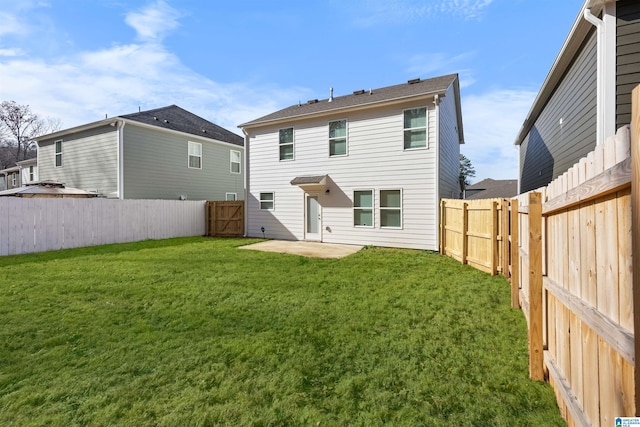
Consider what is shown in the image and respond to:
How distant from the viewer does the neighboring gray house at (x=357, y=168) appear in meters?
10.1

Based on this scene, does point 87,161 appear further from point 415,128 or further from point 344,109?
point 415,128

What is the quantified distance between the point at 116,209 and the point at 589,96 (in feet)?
49.3

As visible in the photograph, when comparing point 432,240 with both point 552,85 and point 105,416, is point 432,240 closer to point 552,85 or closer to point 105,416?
point 552,85

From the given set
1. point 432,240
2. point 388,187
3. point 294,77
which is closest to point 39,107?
point 294,77

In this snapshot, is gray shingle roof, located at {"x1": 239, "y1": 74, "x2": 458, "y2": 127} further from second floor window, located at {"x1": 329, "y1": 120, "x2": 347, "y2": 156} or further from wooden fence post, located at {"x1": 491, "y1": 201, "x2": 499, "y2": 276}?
wooden fence post, located at {"x1": 491, "y1": 201, "x2": 499, "y2": 276}

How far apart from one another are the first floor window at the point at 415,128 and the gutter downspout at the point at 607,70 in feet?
16.5

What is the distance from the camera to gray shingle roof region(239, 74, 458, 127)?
10316 mm

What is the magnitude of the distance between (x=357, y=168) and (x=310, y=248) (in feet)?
11.4

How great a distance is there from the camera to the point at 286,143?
42.4ft

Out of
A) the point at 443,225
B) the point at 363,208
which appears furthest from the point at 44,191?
the point at 443,225

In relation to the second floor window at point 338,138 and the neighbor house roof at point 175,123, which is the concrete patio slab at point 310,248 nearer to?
the second floor window at point 338,138

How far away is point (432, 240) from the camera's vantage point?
32.6ft

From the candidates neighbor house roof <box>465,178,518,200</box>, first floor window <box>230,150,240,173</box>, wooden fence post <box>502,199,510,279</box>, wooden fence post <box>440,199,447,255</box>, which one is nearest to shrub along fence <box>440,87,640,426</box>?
wooden fence post <box>502,199,510,279</box>

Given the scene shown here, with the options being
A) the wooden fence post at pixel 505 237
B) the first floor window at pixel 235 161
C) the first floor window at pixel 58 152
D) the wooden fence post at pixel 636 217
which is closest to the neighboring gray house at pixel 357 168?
the wooden fence post at pixel 505 237
